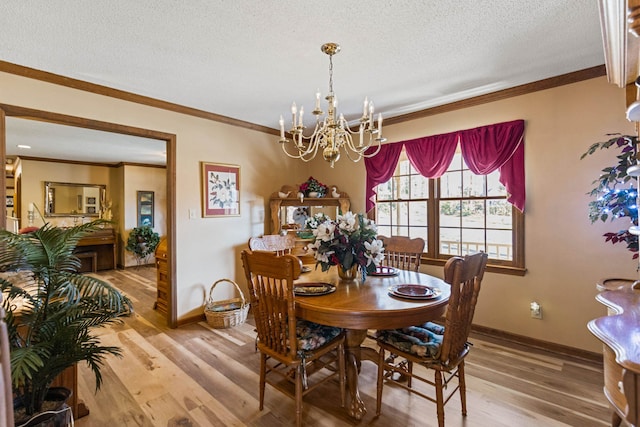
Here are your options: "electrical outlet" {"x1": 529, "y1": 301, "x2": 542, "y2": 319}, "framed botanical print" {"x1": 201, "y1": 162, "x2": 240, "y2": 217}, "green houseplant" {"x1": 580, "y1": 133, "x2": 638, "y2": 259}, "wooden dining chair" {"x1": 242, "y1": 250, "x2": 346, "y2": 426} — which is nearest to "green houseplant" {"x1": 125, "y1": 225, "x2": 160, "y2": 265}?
"framed botanical print" {"x1": 201, "y1": 162, "x2": 240, "y2": 217}

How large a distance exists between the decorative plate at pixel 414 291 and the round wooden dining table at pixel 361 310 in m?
0.03

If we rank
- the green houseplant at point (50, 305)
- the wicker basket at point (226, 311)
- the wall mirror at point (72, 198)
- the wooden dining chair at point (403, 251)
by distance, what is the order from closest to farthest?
the green houseplant at point (50, 305)
the wooden dining chair at point (403, 251)
the wicker basket at point (226, 311)
the wall mirror at point (72, 198)

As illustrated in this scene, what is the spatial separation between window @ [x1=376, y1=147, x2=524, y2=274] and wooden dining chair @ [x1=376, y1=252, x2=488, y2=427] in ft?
5.18

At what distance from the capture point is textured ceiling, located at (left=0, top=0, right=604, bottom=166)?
5.90 ft

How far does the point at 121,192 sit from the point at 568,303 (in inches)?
315

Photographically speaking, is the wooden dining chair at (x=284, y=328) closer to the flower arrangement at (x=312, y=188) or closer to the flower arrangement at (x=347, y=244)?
the flower arrangement at (x=347, y=244)

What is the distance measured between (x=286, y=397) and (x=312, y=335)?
0.63m

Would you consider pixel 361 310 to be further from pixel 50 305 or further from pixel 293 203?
pixel 293 203

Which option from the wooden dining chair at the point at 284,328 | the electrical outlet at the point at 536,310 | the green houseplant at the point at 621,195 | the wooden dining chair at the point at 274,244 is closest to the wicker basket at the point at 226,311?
the wooden dining chair at the point at 274,244

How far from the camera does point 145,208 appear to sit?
7043 mm

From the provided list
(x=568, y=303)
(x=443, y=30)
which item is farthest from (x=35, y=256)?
(x=568, y=303)

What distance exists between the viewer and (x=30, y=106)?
251cm

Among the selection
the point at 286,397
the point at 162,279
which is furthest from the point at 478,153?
the point at 162,279

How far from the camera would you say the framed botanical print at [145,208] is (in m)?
6.95
